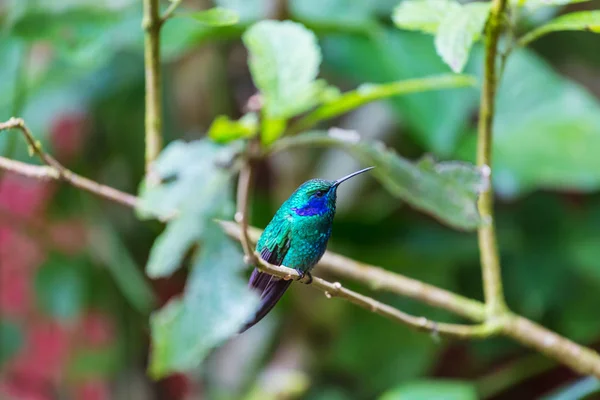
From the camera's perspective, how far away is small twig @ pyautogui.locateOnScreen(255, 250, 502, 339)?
331 mm

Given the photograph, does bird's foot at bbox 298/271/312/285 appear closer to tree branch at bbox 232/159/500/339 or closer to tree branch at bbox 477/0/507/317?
tree branch at bbox 232/159/500/339

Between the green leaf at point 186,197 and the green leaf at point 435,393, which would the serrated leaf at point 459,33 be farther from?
the green leaf at point 435,393

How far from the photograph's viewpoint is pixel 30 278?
165cm

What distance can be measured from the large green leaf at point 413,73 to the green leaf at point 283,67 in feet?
1.91

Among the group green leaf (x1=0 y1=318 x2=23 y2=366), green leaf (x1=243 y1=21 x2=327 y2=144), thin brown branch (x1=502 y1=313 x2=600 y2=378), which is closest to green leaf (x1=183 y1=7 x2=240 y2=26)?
green leaf (x1=243 y1=21 x2=327 y2=144)

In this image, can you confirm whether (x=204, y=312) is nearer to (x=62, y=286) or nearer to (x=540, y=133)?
(x=540, y=133)


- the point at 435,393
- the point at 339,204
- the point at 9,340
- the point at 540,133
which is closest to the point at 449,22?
the point at 435,393

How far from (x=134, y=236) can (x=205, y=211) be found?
116 centimetres

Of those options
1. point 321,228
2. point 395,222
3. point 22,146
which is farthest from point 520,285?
point 321,228

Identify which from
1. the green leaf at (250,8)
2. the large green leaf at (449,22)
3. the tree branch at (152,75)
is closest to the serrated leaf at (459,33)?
the large green leaf at (449,22)

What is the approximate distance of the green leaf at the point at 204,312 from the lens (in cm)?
42

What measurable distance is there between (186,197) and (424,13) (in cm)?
24

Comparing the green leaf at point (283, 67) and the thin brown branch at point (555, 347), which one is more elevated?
the green leaf at point (283, 67)

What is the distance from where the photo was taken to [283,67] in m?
0.50
